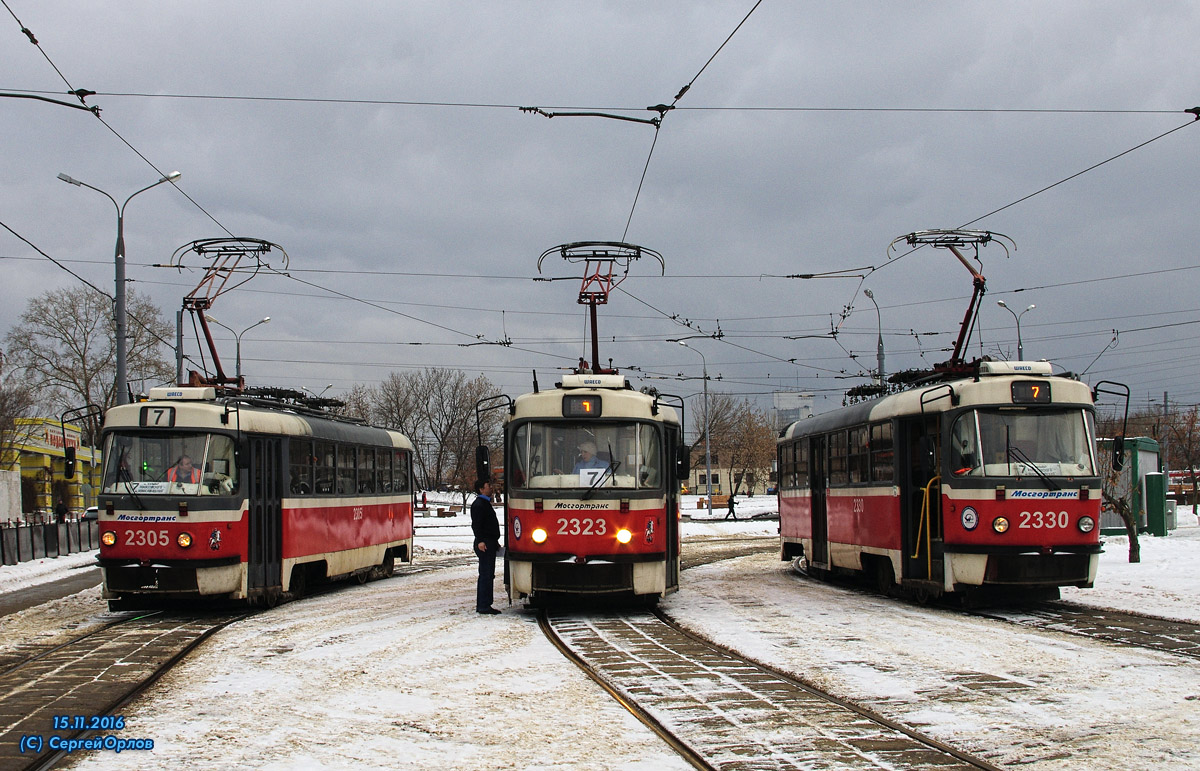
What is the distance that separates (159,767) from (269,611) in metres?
9.12

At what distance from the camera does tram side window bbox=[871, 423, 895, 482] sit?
1544 cm

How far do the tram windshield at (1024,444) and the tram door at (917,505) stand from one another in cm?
68

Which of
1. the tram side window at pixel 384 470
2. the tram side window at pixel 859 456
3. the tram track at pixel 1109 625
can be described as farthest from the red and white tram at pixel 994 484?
the tram side window at pixel 384 470

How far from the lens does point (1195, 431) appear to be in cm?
6650

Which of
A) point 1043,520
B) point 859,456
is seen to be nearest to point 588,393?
point 859,456

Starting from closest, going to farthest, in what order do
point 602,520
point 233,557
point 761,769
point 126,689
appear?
point 761,769 → point 126,689 → point 602,520 → point 233,557

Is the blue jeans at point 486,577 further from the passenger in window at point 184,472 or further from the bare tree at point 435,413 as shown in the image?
the bare tree at point 435,413

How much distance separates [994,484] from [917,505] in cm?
167

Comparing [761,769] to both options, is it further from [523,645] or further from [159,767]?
[523,645]

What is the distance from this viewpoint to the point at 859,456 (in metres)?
16.9

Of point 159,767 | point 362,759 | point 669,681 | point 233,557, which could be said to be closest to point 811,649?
point 669,681

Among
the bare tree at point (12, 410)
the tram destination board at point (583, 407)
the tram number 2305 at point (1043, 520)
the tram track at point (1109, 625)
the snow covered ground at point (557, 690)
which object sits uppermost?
the bare tree at point (12, 410)

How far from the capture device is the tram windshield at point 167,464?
46.7ft

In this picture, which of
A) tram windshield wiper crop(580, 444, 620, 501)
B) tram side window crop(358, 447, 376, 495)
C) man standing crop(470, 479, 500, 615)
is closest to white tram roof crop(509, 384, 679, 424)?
tram windshield wiper crop(580, 444, 620, 501)
